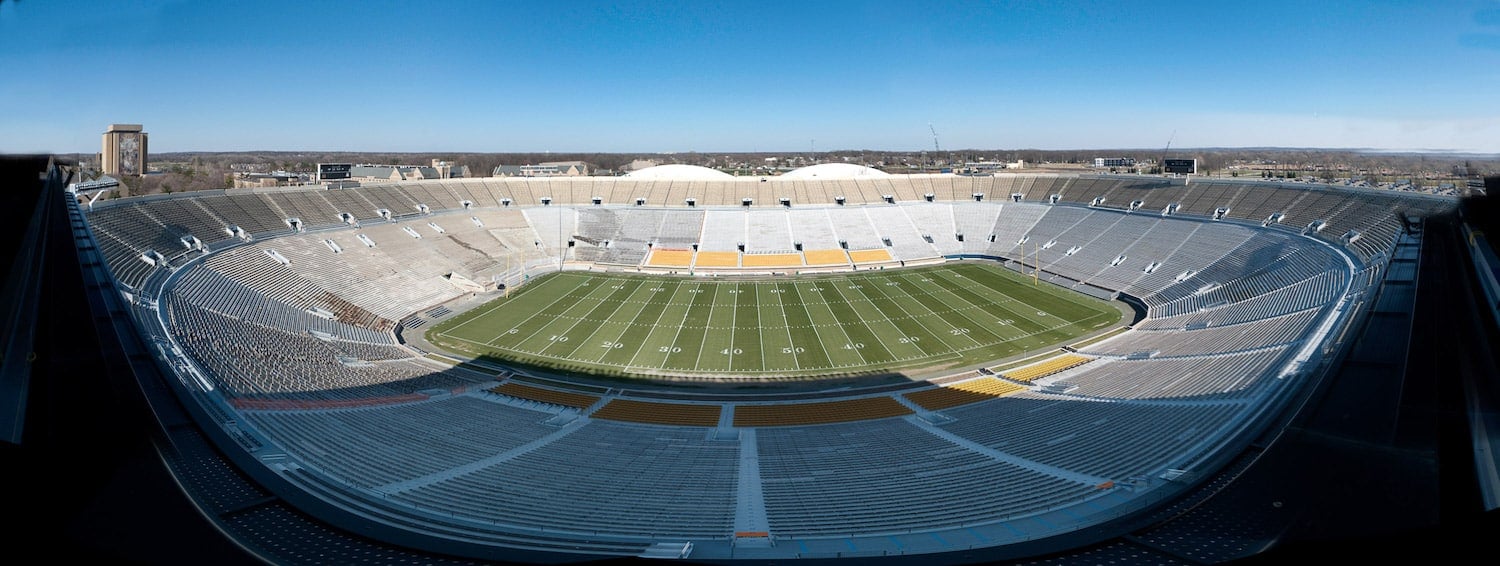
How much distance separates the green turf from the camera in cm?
2267

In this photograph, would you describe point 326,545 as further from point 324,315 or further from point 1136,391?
point 324,315

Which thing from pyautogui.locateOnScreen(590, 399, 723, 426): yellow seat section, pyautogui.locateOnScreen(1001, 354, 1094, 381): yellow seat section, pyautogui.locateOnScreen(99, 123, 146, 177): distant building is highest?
pyautogui.locateOnScreen(99, 123, 146, 177): distant building

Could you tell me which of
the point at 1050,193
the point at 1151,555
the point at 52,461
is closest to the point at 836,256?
the point at 1050,193

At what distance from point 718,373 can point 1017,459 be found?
35.4 feet

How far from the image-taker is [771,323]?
89.8ft

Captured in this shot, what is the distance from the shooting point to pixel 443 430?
14.7 m

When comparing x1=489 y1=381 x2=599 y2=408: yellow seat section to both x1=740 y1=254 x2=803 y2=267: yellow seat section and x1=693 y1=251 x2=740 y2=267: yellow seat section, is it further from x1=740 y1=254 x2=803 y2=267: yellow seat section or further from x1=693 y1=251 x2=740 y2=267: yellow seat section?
x1=740 y1=254 x2=803 y2=267: yellow seat section

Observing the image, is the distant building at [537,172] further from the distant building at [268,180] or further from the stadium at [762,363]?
the stadium at [762,363]

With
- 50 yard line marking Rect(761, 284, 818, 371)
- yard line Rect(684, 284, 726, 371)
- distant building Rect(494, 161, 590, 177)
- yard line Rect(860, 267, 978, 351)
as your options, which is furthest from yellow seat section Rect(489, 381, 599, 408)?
distant building Rect(494, 161, 590, 177)

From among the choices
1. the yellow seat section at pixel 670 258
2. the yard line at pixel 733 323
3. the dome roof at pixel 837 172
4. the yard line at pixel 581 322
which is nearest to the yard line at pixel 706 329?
the yard line at pixel 733 323

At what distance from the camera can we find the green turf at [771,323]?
22672 millimetres

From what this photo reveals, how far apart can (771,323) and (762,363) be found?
502 cm

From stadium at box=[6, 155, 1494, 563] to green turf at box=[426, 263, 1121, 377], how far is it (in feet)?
0.69

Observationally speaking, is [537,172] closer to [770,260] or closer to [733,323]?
[770,260]
